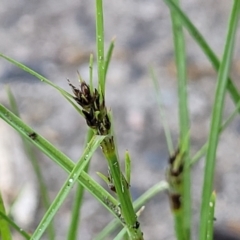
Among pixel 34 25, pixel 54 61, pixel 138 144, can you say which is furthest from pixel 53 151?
pixel 34 25

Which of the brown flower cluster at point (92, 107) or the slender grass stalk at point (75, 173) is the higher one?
the brown flower cluster at point (92, 107)

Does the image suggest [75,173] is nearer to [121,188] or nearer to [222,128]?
[121,188]

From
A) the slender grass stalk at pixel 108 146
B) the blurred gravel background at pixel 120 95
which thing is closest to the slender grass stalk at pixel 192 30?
the slender grass stalk at pixel 108 146

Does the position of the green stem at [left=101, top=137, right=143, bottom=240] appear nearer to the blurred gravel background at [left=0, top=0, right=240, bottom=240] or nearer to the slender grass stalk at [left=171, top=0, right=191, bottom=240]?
the slender grass stalk at [left=171, top=0, right=191, bottom=240]

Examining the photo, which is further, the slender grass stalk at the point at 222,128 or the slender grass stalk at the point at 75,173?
the slender grass stalk at the point at 222,128

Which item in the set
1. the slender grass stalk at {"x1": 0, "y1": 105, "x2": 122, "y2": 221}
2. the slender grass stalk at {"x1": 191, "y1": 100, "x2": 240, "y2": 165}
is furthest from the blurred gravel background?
the slender grass stalk at {"x1": 0, "y1": 105, "x2": 122, "y2": 221}

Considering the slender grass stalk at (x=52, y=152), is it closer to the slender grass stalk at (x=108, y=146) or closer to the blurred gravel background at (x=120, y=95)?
the slender grass stalk at (x=108, y=146)

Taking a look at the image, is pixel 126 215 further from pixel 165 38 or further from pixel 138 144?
pixel 165 38
